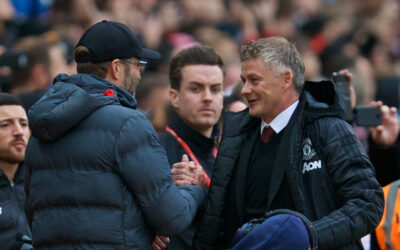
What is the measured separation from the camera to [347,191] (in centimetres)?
407

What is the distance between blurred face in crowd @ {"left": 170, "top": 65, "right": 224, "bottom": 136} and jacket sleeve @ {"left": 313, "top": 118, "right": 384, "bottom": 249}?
4.60ft

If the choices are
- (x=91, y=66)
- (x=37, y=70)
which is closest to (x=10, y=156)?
(x=91, y=66)

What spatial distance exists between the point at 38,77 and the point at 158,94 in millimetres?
1253

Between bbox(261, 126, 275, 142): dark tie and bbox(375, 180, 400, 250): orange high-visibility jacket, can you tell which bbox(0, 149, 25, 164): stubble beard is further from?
bbox(375, 180, 400, 250): orange high-visibility jacket

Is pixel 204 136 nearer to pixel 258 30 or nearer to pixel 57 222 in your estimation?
pixel 57 222

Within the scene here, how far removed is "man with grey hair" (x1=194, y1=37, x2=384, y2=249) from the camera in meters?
4.07

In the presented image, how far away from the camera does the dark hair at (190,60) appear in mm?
5633

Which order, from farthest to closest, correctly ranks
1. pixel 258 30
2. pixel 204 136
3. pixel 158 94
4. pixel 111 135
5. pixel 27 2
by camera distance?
pixel 258 30 → pixel 27 2 → pixel 158 94 → pixel 204 136 → pixel 111 135

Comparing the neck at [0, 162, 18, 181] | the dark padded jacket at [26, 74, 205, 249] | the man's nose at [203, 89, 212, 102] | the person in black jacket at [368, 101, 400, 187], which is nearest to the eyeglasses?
the dark padded jacket at [26, 74, 205, 249]

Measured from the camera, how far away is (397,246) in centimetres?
486

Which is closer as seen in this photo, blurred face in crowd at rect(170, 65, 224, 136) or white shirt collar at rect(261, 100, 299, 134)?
white shirt collar at rect(261, 100, 299, 134)

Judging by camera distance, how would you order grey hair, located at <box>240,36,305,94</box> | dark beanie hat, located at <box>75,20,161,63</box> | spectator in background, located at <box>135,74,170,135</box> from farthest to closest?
spectator in background, located at <box>135,74,170,135</box> < grey hair, located at <box>240,36,305,94</box> < dark beanie hat, located at <box>75,20,161,63</box>

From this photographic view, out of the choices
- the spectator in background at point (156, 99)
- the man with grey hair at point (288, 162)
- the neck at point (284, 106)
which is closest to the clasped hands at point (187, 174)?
the man with grey hair at point (288, 162)

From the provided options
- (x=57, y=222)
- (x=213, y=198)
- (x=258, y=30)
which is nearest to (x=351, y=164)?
(x=213, y=198)
